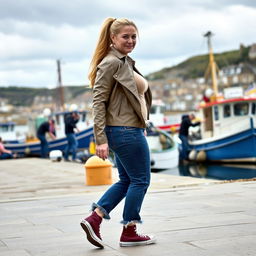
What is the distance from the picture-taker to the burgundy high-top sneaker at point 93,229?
4570 millimetres

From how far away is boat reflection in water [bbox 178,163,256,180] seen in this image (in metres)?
25.4

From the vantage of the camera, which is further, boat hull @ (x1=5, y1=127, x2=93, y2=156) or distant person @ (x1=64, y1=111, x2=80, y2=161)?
boat hull @ (x1=5, y1=127, x2=93, y2=156)

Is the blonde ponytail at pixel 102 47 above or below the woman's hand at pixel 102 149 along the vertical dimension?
above

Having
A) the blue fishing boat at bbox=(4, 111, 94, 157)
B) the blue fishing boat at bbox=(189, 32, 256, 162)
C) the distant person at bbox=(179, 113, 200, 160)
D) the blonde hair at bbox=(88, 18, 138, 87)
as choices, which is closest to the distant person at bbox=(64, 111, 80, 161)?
the distant person at bbox=(179, 113, 200, 160)

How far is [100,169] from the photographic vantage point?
10.8 m

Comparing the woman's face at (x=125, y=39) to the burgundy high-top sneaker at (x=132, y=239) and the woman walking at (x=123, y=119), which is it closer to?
the woman walking at (x=123, y=119)

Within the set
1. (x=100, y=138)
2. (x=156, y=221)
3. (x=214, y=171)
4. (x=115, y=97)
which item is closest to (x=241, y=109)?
(x=214, y=171)

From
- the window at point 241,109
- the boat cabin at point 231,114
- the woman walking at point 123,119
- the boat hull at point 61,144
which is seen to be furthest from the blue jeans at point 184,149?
the woman walking at point 123,119

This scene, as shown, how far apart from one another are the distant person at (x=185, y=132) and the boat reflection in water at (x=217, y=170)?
100cm

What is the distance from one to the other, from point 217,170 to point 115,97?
24074mm

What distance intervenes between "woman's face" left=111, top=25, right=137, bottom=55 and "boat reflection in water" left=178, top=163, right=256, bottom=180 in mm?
20200

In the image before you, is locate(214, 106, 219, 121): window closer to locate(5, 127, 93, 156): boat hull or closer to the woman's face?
locate(5, 127, 93, 156): boat hull

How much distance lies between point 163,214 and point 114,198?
1.71 m

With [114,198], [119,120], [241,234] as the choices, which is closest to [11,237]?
[114,198]
